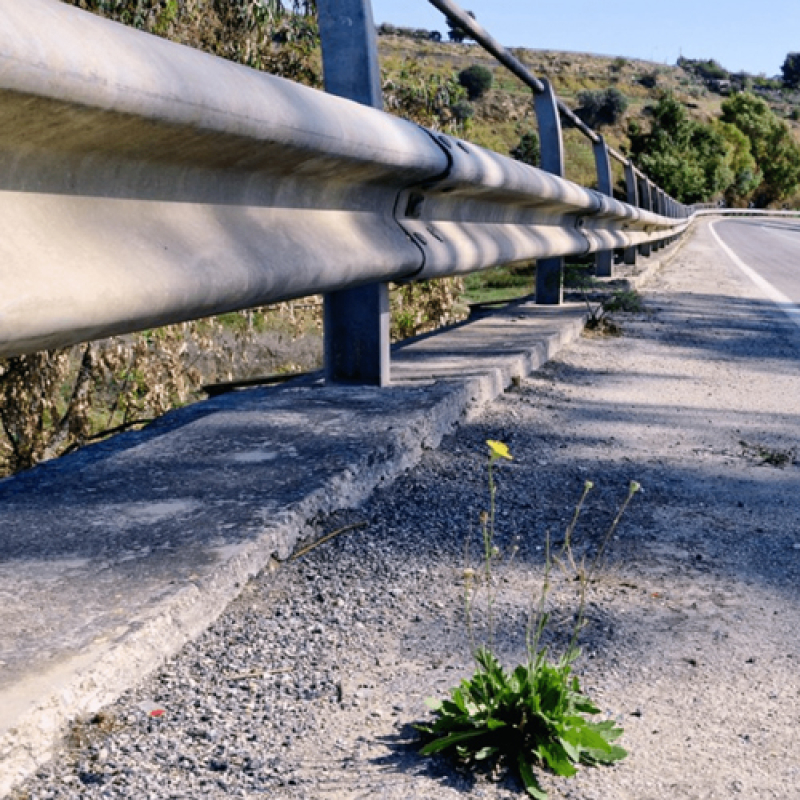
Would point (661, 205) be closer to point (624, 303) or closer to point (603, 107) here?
point (624, 303)

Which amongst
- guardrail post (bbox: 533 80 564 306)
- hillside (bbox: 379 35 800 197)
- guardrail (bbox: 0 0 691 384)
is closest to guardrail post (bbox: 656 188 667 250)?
guardrail post (bbox: 533 80 564 306)

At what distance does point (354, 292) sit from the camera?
3271 millimetres

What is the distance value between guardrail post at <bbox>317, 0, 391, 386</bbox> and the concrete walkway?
107 millimetres

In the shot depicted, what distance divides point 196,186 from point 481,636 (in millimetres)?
951

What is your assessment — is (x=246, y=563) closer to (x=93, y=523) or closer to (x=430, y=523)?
(x=93, y=523)

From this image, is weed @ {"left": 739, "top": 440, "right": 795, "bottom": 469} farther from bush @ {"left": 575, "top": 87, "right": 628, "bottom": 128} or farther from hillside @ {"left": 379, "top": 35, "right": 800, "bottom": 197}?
bush @ {"left": 575, "top": 87, "right": 628, "bottom": 128}

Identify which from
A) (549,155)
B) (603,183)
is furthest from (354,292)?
(603,183)

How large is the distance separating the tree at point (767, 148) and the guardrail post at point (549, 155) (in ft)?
336

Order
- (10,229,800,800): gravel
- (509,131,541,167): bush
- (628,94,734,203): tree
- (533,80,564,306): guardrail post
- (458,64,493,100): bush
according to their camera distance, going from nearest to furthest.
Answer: (10,229,800,800): gravel < (533,80,564,306): guardrail post < (509,131,541,167): bush < (628,94,734,203): tree < (458,64,493,100): bush

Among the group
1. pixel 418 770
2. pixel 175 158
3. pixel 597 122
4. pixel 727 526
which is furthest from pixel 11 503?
pixel 597 122

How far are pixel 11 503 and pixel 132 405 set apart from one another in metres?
2.68

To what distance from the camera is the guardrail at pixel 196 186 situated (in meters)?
1.41

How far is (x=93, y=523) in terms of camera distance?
77.0 inches

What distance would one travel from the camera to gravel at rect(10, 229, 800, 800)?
1.32 m
